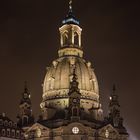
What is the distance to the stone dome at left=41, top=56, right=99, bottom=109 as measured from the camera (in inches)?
4439

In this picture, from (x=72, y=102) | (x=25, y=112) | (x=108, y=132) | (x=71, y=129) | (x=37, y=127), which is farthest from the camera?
(x=25, y=112)

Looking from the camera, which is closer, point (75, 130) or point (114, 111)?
point (75, 130)

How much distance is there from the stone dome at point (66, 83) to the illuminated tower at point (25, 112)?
3049mm

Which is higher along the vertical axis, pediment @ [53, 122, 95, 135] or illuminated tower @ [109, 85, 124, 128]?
illuminated tower @ [109, 85, 124, 128]

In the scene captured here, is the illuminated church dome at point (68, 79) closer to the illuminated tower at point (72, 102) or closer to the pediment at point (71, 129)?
the illuminated tower at point (72, 102)

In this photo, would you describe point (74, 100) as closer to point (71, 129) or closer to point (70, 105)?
point (70, 105)

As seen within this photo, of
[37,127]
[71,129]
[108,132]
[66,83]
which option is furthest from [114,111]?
[37,127]

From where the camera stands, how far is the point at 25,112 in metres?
114

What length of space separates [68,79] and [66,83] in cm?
92

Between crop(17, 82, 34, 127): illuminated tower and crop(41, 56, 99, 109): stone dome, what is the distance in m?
3.05

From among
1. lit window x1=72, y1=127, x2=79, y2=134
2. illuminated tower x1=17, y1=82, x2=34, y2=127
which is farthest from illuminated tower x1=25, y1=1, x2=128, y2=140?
illuminated tower x1=17, y1=82, x2=34, y2=127

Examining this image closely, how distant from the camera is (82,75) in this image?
374ft

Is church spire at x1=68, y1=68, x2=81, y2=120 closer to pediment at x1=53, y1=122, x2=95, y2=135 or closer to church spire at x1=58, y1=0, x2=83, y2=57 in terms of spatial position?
pediment at x1=53, y1=122, x2=95, y2=135

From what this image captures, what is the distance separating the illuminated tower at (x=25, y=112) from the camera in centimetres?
11219
